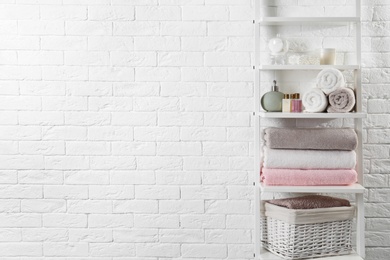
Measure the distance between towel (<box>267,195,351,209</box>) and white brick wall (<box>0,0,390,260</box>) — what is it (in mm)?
191

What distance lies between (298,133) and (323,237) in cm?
45

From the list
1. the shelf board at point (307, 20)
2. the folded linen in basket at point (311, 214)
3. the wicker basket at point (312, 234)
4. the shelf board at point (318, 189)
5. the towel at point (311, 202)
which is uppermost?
the shelf board at point (307, 20)

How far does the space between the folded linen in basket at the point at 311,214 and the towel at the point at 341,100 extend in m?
0.42

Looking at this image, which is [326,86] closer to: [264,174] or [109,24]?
[264,174]

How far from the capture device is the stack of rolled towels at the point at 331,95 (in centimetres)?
210

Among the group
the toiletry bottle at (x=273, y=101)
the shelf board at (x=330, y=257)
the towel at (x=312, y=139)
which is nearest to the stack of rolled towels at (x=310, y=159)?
the towel at (x=312, y=139)

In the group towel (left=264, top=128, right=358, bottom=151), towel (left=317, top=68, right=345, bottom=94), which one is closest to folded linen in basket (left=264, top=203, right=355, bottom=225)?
towel (left=264, top=128, right=358, bottom=151)

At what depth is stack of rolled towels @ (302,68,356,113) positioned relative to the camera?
2.10 m

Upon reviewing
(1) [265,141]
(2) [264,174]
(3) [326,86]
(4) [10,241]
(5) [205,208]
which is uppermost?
(3) [326,86]

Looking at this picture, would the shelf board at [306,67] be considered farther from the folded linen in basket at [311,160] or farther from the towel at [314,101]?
the folded linen in basket at [311,160]

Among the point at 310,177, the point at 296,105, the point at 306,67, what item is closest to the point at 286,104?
the point at 296,105

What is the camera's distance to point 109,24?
7.57ft

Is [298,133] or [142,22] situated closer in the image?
[298,133]

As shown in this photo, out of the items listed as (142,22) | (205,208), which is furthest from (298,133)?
(142,22)
